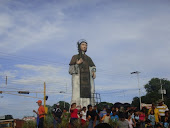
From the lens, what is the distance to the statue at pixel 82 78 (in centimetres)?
2702

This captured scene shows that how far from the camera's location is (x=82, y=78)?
27.5 m

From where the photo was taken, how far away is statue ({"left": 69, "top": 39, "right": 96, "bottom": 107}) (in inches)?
1064

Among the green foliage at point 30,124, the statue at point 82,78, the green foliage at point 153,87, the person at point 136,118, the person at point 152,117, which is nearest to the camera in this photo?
the person at point 136,118

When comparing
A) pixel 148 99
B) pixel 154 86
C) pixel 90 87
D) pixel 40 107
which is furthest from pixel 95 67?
pixel 154 86

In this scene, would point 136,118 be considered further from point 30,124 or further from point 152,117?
point 30,124

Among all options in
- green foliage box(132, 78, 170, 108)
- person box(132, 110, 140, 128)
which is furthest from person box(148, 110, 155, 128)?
green foliage box(132, 78, 170, 108)

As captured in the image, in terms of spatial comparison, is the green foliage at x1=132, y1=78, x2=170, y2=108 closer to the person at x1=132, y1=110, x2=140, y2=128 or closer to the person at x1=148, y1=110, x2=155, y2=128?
the person at x1=148, y1=110, x2=155, y2=128

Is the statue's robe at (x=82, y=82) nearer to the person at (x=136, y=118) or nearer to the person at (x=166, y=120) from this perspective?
the person at (x=136, y=118)

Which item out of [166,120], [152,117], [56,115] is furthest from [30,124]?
[166,120]

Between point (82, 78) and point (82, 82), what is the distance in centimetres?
48

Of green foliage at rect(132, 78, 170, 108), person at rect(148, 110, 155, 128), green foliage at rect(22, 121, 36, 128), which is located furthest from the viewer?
green foliage at rect(132, 78, 170, 108)

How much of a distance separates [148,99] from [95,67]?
4071cm

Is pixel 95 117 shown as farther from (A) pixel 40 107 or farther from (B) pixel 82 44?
(B) pixel 82 44

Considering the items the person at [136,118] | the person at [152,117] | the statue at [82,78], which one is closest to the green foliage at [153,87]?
the statue at [82,78]
